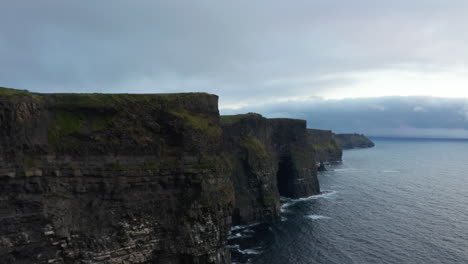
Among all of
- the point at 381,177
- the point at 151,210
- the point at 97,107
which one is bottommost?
the point at 381,177

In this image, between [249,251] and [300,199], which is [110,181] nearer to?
[249,251]

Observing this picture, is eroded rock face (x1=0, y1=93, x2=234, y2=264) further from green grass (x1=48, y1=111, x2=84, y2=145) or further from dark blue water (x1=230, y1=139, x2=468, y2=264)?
dark blue water (x1=230, y1=139, x2=468, y2=264)

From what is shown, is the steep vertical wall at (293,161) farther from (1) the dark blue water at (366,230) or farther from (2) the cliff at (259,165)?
(1) the dark blue water at (366,230)

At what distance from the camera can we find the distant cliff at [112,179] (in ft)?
97.3

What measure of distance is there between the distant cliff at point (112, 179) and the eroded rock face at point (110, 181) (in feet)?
0.36

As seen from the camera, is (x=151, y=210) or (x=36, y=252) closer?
(x=36, y=252)

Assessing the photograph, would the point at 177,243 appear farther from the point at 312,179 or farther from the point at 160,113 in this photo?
the point at 312,179

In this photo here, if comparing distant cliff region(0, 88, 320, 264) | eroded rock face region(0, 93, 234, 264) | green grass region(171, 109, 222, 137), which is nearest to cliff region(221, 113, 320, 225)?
distant cliff region(0, 88, 320, 264)

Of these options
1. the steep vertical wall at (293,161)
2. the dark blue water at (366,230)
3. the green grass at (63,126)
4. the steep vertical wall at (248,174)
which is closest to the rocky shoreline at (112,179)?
the green grass at (63,126)

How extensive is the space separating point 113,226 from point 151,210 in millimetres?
4811

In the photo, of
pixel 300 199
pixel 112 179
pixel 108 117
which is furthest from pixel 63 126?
pixel 300 199

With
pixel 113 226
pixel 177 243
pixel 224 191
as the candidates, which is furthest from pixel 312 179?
pixel 113 226

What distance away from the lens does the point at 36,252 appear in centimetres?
2961

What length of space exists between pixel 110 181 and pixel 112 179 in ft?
1.05
